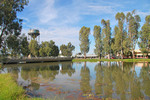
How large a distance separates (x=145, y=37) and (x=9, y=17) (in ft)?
184

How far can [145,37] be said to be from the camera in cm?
5819

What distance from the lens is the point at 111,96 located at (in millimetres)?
9695

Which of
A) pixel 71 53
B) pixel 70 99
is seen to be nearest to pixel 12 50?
pixel 70 99

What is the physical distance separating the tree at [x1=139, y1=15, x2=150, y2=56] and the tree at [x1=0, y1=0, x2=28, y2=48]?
52767 millimetres

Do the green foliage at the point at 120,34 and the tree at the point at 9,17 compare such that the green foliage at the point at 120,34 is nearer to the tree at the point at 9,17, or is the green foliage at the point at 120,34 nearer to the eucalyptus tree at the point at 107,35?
the eucalyptus tree at the point at 107,35

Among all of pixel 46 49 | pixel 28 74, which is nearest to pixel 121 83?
pixel 28 74

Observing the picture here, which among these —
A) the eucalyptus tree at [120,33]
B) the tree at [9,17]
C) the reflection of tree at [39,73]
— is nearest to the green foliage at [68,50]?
the eucalyptus tree at [120,33]

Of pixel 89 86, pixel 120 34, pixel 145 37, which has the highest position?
pixel 120 34

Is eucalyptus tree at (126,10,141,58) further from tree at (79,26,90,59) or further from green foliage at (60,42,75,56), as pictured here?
green foliage at (60,42,75,56)

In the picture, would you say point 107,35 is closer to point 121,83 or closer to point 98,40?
point 98,40

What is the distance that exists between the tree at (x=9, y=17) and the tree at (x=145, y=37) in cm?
5277

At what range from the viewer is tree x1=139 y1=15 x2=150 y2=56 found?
2245 inches

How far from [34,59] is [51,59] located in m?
10.7

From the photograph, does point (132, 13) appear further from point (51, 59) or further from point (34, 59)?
point (34, 59)
